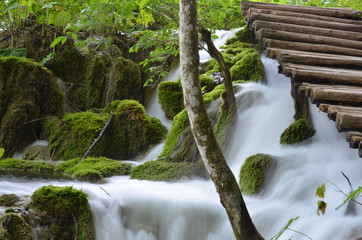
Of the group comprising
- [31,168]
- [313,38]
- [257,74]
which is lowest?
[31,168]

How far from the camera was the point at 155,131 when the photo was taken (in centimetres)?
841

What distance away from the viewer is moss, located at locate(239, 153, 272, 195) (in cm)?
519

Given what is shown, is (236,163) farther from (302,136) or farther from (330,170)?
(330,170)

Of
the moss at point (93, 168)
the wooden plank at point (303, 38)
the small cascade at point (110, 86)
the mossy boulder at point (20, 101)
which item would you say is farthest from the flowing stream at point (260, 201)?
the small cascade at point (110, 86)

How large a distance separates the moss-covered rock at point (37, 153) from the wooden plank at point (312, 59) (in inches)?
216

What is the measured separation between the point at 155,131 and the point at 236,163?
267 cm

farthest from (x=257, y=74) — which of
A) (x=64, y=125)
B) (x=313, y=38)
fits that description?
(x=64, y=125)

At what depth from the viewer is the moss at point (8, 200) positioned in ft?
13.7

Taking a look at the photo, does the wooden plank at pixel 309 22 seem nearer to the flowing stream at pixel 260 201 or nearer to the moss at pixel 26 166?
the flowing stream at pixel 260 201

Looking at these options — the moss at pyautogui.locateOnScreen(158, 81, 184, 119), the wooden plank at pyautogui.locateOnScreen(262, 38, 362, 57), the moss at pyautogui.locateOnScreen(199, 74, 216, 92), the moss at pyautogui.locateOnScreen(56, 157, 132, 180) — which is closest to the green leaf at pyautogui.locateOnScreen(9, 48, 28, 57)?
the moss at pyautogui.locateOnScreen(158, 81, 184, 119)

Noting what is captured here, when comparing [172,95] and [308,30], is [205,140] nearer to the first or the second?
[308,30]

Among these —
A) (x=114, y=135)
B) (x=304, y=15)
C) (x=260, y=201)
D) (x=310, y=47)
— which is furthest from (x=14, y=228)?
(x=304, y=15)

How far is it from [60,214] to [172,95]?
493 cm

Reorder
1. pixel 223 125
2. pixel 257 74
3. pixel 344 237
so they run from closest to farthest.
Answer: pixel 344 237 → pixel 223 125 → pixel 257 74
